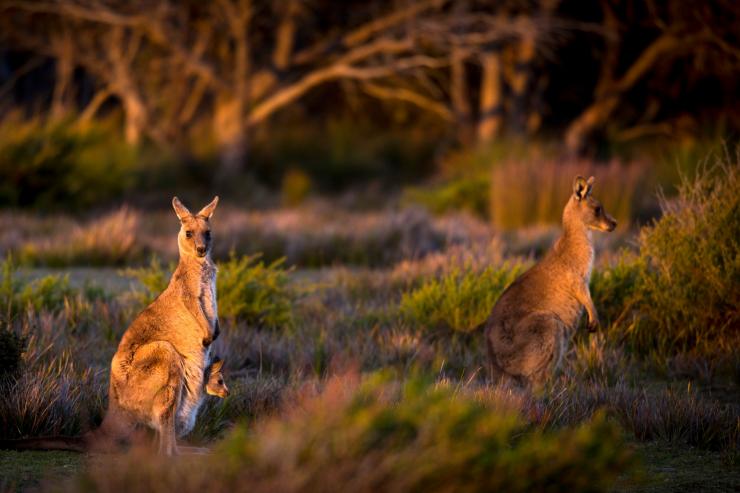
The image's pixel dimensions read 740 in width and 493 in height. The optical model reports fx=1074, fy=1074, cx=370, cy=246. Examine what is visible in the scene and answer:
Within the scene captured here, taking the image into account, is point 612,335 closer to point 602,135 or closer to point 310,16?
point 310,16

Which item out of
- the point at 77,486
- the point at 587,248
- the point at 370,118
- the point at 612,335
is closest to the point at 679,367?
the point at 612,335

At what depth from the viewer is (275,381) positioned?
636 centimetres

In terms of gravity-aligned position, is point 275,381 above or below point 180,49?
below

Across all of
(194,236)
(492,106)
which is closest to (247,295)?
(194,236)

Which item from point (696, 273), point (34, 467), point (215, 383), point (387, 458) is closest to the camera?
point (387, 458)

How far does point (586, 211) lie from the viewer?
742 cm

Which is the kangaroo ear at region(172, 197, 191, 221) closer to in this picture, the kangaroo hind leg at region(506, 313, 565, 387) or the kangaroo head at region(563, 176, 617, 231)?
the kangaroo hind leg at region(506, 313, 565, 387)

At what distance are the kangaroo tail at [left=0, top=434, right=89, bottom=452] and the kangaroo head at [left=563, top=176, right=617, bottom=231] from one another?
3831 millimetres

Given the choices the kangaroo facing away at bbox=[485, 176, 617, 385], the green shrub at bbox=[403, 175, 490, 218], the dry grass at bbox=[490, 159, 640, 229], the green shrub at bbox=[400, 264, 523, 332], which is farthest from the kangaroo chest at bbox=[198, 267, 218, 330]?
the green shrub at bbox=[403, 175, 490, 218]

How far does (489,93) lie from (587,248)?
14.9m

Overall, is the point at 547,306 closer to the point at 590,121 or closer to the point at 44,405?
the point at 44,405

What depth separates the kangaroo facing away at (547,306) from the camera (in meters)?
6.67

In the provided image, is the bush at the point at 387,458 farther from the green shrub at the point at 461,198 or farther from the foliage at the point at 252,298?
the green shrub at the point at 461,198

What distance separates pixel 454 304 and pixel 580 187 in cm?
143
